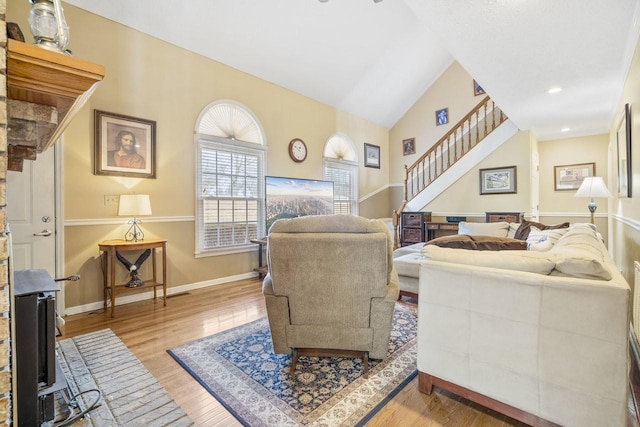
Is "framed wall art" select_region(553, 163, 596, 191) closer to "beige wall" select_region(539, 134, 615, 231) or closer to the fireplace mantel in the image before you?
"beige wall" select_region(539, 134, 615, 231)

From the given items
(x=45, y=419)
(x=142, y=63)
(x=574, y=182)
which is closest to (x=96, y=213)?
(x=142, y=63)

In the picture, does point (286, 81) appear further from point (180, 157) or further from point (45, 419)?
point (45, 419)

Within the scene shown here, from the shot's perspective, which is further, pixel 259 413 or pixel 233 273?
pixel 233 273

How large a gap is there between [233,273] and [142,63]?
2.98 m

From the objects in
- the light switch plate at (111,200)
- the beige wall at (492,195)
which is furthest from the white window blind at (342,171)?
the light switch plate at (111,200)

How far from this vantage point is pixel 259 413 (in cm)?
160

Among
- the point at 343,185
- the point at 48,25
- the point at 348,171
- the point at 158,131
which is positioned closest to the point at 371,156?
the point at 348,171

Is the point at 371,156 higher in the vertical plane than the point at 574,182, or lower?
higher

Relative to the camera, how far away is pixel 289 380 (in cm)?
189

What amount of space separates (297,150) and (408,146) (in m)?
3.35

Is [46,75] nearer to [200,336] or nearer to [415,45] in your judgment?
[200,336]

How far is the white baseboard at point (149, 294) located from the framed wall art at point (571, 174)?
20.5ft

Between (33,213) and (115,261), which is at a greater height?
(33,213)

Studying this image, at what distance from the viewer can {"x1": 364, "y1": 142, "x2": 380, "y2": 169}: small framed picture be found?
277 inches
